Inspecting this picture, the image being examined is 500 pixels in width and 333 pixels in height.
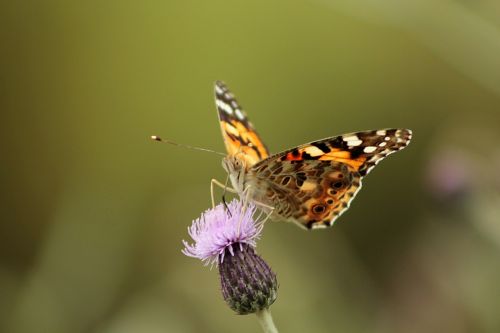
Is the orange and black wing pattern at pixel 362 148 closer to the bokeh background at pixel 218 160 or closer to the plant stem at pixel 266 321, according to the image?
the plant stem at pixel 266 321

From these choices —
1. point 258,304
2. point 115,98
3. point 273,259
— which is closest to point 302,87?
point 115,98

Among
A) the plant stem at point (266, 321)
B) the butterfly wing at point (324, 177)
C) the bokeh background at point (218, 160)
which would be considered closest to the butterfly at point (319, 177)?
the butterfly wing at point (324, 177)

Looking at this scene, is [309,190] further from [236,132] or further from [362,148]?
[236,132]

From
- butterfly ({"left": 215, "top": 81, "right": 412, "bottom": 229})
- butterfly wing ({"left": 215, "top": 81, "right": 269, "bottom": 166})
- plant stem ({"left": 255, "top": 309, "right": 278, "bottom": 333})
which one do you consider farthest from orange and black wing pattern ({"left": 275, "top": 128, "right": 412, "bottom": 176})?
plant stem ({"left": 255, "top": 309, "right": 278, "bottom": 333})

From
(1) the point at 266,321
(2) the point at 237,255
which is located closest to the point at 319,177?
(2) the point at 237,255

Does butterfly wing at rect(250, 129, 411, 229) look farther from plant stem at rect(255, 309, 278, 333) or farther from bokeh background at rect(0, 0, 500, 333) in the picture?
bokeh background at rect(0, 0, 500, 333)

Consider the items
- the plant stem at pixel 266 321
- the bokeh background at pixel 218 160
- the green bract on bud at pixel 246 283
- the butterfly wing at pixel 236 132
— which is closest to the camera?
the plant stem at pixel 266 321
